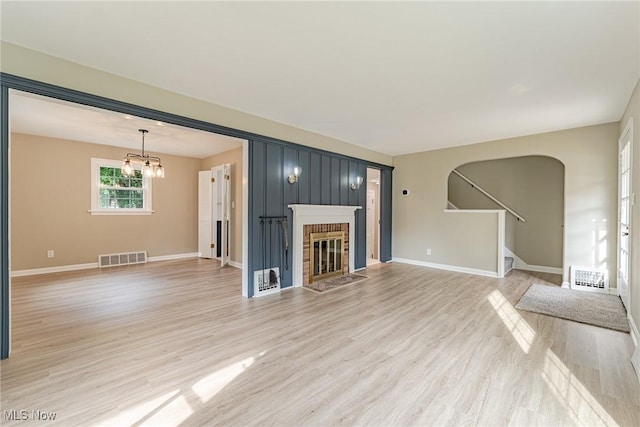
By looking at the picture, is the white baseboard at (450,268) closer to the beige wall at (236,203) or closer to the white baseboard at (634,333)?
the white baseboard at (634,333)

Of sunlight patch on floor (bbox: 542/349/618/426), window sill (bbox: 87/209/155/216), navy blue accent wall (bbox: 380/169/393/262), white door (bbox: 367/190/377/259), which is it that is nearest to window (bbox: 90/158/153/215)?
window sill (bbox: 87/209/155/216)

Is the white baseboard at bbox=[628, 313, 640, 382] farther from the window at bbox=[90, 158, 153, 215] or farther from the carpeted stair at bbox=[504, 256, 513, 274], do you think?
the window at bbox=[90, 158, 153, 215]

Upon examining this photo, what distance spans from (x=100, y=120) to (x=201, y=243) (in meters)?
3.73

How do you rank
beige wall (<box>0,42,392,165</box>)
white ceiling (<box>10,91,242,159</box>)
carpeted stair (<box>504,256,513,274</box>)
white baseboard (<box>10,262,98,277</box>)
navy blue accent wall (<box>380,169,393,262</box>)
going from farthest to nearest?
1. navy blue accent wall (<box>380,169,393,262</box>)
2. carpeted stair (<box>504,256,513,274</box>)
3. white baseboard (<box>10,262,98,277</box>)
4. white ceiling (<box>10,91,242,159</box>)
5. beige wall (<box>0,42,392,165</box>)

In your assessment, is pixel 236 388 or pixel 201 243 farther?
pixel 201 243

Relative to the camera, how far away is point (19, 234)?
511 cm

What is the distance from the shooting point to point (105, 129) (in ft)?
15.8

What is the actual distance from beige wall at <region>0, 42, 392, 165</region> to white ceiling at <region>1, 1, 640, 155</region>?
90 millimetres

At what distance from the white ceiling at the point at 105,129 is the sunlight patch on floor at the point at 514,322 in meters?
4.10

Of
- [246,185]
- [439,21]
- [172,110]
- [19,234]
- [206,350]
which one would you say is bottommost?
[206,350]

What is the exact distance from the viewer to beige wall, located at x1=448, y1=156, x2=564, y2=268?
19.3 feet

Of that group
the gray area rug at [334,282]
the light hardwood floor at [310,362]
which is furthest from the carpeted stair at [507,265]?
the gray area rug at [334,282]

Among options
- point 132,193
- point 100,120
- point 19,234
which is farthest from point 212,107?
point 19,234

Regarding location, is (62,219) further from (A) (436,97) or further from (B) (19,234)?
(A) (436,97)
